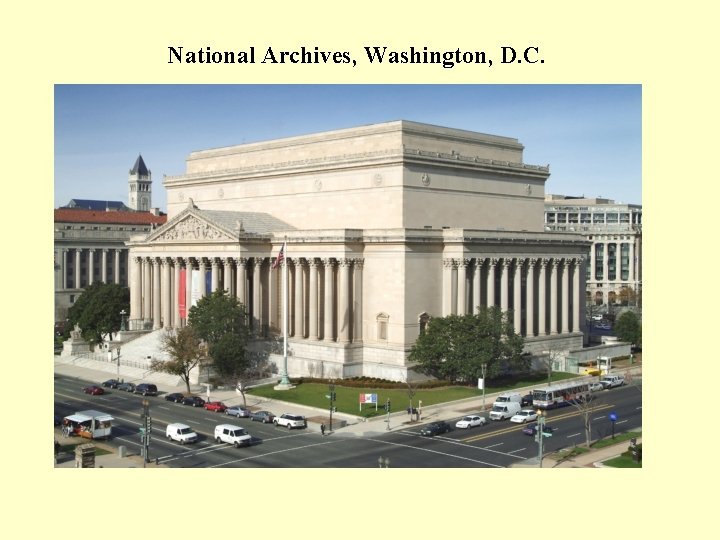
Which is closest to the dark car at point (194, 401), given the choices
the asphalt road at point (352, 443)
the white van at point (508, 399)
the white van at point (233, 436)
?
the asphalt road at point (352, 443)

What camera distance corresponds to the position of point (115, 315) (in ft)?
415

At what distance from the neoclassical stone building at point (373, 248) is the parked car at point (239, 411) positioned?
1754cm

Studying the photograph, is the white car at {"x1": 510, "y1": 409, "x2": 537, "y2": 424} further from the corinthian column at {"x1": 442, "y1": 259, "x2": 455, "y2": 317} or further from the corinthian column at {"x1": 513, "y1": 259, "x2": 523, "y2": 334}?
the corinthian column at {"x1": 513, "y1": 259, "x2": 523, "y2": 334}

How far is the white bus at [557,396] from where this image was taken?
85062mm

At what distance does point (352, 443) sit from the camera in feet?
233

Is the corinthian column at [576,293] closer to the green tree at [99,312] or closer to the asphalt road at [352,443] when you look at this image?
the asphalt road at [352,443]

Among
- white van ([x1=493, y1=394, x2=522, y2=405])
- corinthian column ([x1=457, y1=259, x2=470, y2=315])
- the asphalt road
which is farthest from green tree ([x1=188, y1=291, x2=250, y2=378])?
white van ([x1=493, y1=394, x2=522, y2=405])

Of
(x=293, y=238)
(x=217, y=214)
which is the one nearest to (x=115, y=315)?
(x=217, y=214)

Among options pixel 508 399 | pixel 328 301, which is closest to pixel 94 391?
pixel 328 301

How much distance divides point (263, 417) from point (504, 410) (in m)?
21.4

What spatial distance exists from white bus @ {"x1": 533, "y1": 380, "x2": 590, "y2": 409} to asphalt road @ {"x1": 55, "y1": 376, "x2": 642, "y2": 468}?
3.65ft

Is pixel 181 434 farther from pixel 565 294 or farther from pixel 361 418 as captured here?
pixel 565 294

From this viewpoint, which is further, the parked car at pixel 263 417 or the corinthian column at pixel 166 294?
the corinthian column at pixel 166 294

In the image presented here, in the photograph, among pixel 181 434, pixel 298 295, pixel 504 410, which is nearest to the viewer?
pixel 181 434
